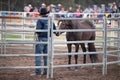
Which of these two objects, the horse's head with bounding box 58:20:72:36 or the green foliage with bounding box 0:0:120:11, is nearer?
the horse's head with bounding box 58:20:72:36

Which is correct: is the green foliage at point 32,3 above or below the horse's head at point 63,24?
above

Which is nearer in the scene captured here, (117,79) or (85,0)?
(117,79)

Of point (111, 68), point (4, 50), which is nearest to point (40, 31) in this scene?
point (111, 68)

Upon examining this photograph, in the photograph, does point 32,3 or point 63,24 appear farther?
point 32,3

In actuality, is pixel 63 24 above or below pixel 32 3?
below

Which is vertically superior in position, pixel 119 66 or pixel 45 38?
pixel 45 38

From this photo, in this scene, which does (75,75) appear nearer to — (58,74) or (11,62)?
A: (58,74)

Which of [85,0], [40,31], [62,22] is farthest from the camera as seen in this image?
[85,0]

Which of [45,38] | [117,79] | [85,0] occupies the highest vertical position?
[85,0]

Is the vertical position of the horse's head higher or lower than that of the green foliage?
lower

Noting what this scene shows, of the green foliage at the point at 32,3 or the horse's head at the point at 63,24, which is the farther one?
the green foliage at the point at 32,3

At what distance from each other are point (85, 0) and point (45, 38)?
3332cm

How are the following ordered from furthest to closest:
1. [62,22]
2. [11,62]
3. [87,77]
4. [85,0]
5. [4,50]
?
[85,0] → [4,50] → [11,62] → [62,22] → [87,77]

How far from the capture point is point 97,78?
897 cm
